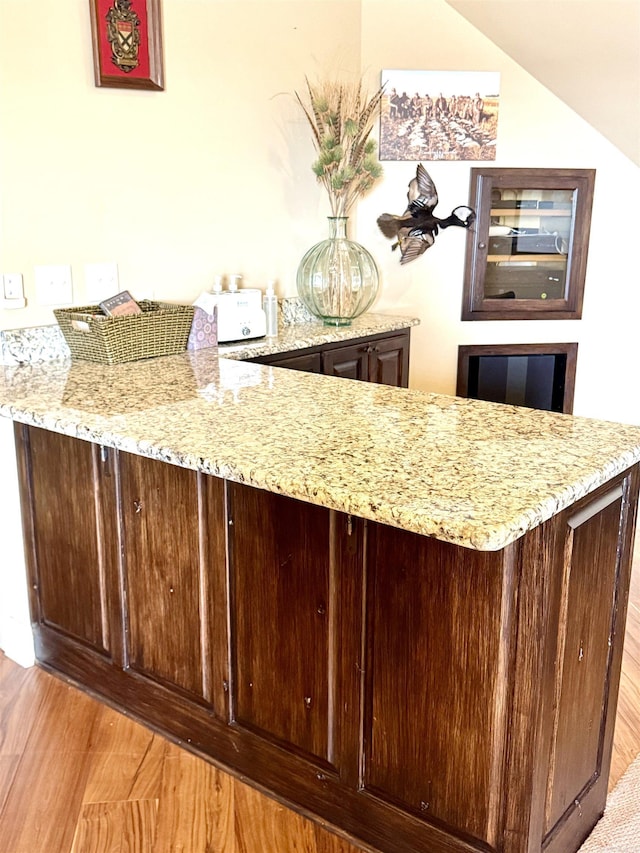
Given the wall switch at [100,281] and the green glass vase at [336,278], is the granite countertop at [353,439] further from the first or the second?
the green glass vase at [336,278]

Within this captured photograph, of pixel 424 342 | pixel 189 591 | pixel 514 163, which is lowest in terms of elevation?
pixel 189 591

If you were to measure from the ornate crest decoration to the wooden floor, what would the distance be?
1881 mm

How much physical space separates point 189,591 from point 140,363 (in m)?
0.84

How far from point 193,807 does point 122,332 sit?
1312 mm

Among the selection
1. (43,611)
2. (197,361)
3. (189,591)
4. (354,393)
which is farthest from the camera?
(197,361)

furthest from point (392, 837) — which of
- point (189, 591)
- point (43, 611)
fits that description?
point (43, 611)

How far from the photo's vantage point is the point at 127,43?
2.51 metres

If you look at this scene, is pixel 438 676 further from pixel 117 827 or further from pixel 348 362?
pixel 348 362

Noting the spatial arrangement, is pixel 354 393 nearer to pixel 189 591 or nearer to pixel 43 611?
pixel 189 591

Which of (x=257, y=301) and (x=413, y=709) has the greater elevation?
(x=257, y=301)

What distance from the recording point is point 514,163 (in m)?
3.66

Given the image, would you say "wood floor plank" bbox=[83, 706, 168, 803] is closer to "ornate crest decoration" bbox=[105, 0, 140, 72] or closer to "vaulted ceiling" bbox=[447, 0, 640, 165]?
"ornate crest decoration" bbox=[105, 0, 140, 72]

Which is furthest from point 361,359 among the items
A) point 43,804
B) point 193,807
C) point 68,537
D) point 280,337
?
point 43,804

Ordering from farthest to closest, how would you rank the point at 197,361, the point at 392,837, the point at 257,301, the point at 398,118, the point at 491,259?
the point at 491,259 → the point at 398,118 → the point at 257,301 → the point at 197,361 → the point at 392,837
